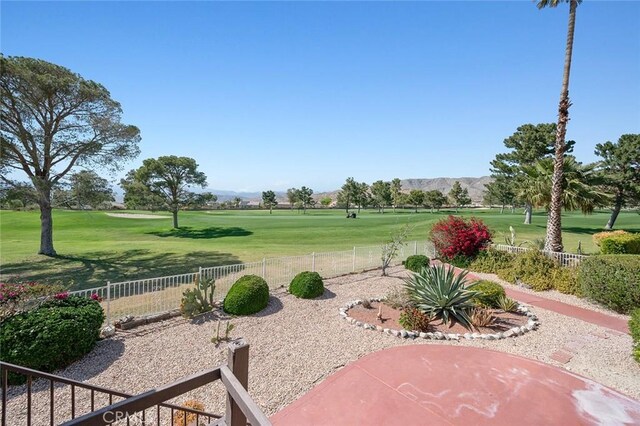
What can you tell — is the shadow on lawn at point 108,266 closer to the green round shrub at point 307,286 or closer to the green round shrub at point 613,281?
the green round shrub at point 307,286

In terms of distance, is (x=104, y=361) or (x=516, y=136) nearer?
(x=104, y=361)

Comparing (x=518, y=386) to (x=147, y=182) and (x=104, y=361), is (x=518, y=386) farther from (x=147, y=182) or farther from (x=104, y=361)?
(x=147, y=182)

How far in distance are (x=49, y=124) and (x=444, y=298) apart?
22.3 m

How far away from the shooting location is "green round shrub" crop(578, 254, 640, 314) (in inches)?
329

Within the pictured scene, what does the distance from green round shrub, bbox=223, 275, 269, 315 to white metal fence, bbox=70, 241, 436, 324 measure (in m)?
1.17

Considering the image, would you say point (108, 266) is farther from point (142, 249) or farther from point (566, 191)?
point (566, 191)

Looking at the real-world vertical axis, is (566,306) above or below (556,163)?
below

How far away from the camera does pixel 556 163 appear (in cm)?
1216

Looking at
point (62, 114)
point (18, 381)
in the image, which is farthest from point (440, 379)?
point (62, 114)

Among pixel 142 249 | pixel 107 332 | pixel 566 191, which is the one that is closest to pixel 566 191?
pixel 566 191

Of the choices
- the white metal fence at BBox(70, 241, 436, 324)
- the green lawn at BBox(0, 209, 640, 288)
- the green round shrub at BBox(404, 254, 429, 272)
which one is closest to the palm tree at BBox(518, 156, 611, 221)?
the green lawn at BBox(0, 209, 640, 288)

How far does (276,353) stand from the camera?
6.36 metres

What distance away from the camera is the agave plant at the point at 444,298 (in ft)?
26.1

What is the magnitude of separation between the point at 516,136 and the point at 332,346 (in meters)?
39.4
